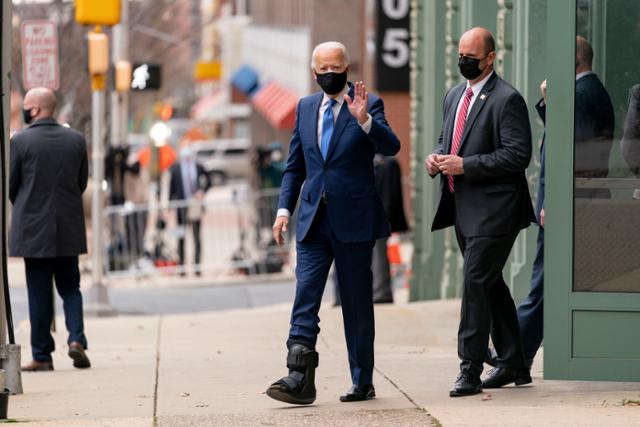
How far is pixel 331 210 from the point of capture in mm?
7816

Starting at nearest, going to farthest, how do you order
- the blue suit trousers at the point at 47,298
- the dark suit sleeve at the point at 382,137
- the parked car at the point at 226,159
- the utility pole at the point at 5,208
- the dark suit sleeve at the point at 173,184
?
1. the dark suit sleeve at the point at 382,137
2. the utility pole at the point at 5,208
3. the blue suit trousers at the point at 47,298
4. the dark suit sleeve at the point at 173,184
5. the parked car at the point at 226,159

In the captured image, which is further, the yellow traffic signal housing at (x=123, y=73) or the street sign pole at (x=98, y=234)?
the yellow traffic signal housing at (x=123, y=73)

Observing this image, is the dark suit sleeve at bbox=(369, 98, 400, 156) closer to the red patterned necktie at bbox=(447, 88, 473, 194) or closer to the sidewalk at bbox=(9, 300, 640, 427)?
the red patterned necktie at bbox=(447, 88, 473, 194)

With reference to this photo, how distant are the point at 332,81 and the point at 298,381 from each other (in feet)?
5.03

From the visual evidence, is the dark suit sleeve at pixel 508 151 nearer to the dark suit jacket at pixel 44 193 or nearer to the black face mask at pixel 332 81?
the black face mask at pixel 332 81

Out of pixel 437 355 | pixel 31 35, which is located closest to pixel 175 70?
pixel 31 35

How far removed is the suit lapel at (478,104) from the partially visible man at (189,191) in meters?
14.4

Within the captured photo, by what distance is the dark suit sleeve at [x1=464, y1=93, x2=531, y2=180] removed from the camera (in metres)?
7.76

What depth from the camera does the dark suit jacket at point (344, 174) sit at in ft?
25.6

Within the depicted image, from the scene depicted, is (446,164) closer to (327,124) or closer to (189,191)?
(327,124)

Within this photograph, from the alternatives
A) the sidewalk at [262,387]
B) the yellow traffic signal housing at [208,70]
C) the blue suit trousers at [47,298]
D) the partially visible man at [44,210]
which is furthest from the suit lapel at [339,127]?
the yellow traffic signal housing at [208,70]

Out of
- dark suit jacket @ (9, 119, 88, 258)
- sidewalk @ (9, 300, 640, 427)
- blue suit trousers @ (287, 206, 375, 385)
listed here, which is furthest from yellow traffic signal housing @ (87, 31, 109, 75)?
blue suit trousers @ (287, 206, 375, 385)

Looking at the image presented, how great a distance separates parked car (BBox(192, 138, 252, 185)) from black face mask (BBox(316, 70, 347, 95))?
5347 centimetres

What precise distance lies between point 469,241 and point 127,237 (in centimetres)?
1511
